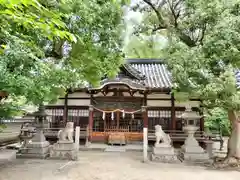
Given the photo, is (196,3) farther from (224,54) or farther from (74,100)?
(74,100)

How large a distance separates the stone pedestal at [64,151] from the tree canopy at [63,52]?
2.89 meters

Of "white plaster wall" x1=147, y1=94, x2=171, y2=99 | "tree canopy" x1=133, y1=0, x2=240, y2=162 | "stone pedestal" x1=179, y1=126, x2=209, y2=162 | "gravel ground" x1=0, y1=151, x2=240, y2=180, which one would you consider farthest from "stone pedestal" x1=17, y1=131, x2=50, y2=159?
"white plaster wall" x1=147, y1=94, x2=171, y2=99

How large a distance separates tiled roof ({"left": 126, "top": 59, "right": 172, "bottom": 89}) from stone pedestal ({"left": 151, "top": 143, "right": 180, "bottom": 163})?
4.25 m

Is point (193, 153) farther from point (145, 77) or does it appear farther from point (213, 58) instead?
point (145, 77)

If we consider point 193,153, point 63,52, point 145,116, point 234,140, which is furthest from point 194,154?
point 63,52

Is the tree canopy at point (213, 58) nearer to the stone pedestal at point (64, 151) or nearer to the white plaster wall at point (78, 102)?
the stone pedestal at point (64, 151)

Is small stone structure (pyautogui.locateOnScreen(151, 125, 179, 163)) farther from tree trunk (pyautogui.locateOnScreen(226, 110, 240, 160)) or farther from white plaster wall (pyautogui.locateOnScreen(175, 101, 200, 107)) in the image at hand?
white plaster wall (pyautogui.locateOnScreen(175, 101, 200, 107))

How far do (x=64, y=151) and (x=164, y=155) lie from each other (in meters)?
4.10

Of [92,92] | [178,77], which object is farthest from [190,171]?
[92,92]

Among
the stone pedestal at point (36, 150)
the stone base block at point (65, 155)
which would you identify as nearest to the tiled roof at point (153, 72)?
the stone base block at point (65, 155)

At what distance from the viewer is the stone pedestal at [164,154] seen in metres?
8.91

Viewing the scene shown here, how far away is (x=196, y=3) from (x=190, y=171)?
610cm

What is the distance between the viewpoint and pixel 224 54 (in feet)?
24.5

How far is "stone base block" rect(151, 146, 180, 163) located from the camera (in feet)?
29.2
